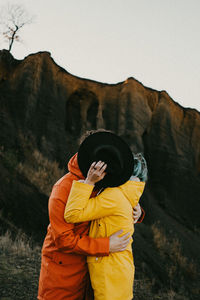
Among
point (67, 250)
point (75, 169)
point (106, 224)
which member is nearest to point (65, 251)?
point (67, 250)

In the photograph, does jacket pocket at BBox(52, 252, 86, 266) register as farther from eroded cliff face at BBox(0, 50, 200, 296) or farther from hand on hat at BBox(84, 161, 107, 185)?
eroded cliff face at BBox(0, 50, 200, 296)

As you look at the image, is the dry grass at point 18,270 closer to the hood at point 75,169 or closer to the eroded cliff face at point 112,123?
the hood at point 75,169

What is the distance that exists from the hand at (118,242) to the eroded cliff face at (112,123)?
982cm

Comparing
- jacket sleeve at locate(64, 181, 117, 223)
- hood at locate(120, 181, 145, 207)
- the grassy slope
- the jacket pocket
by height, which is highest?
hood at locate(120, 181, 145, 207)

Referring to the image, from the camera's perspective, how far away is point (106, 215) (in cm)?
183

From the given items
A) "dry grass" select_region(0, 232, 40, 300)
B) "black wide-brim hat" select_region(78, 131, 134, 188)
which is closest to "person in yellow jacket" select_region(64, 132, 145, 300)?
"black wide-brim hat" select_region(78, 131, 134, 188)

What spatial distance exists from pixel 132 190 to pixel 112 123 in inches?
692

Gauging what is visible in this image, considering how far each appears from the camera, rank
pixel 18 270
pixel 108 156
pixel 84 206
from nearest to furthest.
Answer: pixel 84 206
pixel 108 156
pixel 18 270

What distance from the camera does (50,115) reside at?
1554 cm

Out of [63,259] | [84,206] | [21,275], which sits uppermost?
[84,206]

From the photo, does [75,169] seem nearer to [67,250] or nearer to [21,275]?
[67,250]

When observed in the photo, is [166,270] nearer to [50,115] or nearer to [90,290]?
[90,290]

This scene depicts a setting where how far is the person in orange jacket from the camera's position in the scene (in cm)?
178

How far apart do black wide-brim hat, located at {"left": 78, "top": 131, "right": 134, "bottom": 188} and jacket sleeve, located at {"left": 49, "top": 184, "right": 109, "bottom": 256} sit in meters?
0.31
